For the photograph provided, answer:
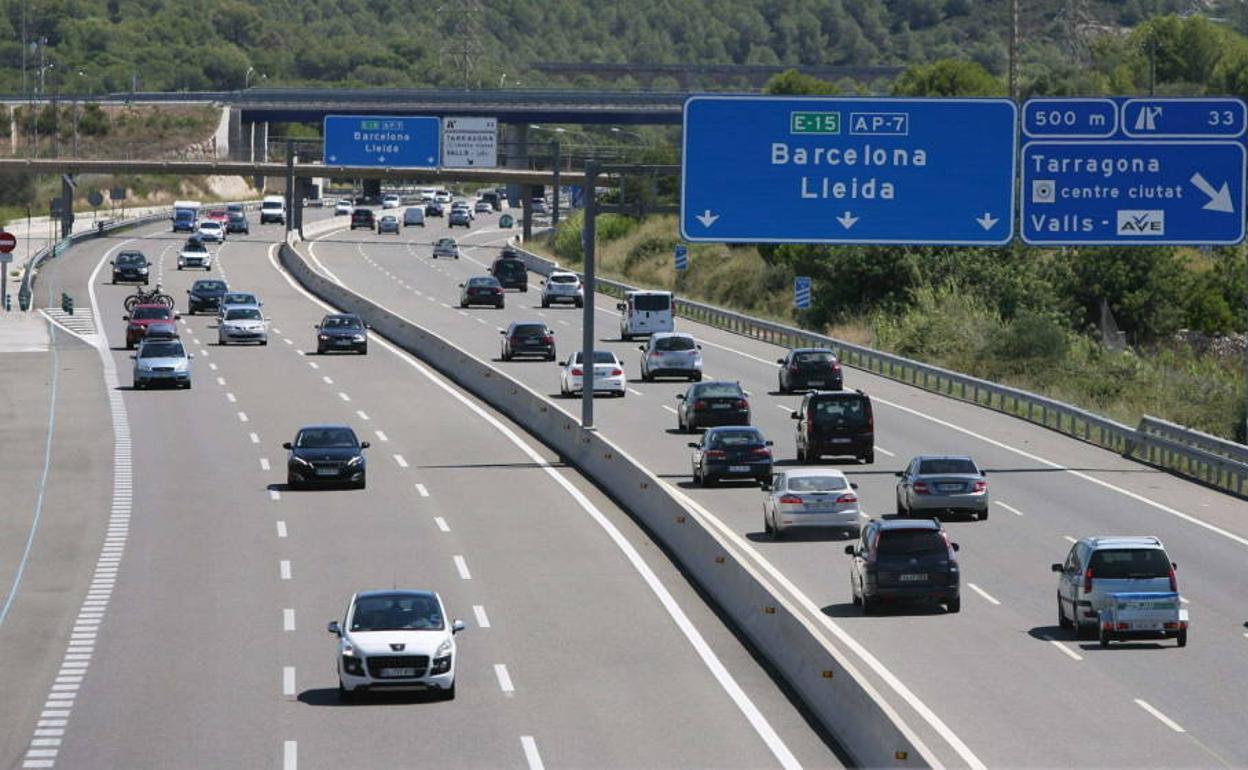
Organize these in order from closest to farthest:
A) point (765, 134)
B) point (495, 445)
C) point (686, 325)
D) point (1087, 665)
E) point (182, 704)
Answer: point (182, 704) < point (1087, 665) < point (765, 134) < point (495, 445) < point (686, 325)

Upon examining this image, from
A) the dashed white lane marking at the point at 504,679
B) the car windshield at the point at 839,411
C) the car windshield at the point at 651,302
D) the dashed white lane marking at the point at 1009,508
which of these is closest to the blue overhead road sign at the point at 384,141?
the car windshield at the point at 651,302

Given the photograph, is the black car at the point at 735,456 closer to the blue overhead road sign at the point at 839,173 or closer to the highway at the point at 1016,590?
the highway at the point at 1016,590

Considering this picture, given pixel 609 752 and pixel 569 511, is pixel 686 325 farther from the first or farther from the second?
pixel 609 752

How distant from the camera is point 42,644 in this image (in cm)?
2842

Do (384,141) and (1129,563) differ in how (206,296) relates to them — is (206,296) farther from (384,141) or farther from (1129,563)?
(1129,563)

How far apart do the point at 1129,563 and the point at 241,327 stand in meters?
50.6

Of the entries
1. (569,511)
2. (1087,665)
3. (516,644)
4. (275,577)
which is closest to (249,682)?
(516,644)

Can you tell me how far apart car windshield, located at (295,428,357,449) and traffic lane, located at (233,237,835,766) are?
1939 mm

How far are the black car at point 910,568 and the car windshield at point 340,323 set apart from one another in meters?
44.3

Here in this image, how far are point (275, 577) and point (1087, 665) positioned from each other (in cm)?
1287

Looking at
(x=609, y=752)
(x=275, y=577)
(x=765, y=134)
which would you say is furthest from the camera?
(x=765, y=134)

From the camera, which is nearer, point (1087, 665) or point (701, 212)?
point (1087, 665)

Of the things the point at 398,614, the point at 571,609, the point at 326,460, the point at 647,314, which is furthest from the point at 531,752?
the point at 647,314

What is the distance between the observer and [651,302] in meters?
79.1
